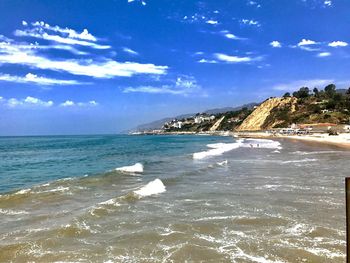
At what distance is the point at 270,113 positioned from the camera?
158 m

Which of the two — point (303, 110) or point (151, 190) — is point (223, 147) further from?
point (303, 110)

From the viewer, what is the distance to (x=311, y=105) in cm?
14350

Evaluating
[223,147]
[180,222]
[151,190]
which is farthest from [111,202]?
[223,147]

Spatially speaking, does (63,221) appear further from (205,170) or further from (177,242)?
(205,170)

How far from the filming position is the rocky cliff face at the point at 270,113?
15025 centimetres

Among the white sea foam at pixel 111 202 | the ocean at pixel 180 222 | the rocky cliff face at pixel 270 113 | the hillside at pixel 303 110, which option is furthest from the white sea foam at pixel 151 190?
the rocky cliff face at pixel 270 113

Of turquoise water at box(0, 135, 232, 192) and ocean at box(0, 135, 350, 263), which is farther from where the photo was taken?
turquoise water at box(0, 135, 232, 192)

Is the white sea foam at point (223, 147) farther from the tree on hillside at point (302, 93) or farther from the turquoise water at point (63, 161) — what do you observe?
the tree on hillside at point (302, 93)

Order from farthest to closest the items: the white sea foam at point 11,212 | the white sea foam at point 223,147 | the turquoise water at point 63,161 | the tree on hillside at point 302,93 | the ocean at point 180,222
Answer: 1. the tree on hillside at point 302,93
2. the white sea foam at point 223,147
3. the turquoise water at point 63,161
4. the white sea foam at point 11,212
5. the ocean at point 180,222

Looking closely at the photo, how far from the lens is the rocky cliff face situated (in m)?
150

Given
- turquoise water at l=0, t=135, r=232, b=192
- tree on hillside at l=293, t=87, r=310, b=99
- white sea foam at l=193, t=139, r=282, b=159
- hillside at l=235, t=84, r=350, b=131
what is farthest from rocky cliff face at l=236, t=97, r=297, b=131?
turquoise water at l=0, t=135, r=232, b=192

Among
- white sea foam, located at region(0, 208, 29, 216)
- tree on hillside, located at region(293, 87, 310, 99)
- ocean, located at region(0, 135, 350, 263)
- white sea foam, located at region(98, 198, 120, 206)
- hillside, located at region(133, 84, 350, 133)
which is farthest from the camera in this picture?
tree on hillside, located at region(293, 87, 310, 99)

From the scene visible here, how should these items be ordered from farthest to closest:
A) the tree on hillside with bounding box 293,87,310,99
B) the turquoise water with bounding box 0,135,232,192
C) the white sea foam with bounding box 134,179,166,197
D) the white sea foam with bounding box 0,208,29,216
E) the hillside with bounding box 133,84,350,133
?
the tree on hillside with bounding box 293,87,310,99 → the hillside with bounding box 133,84,350,133 → the turquoise water with bounding box 0,135,232,192 → the white sea foam with bounding box 134,179,166,197 → the white sea foam with bounding box 0,208,29,216

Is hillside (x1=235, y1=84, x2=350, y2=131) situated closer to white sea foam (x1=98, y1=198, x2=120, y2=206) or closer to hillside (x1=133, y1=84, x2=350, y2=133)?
hillside (x1=133, y1=84, x2=350, y2=133)
